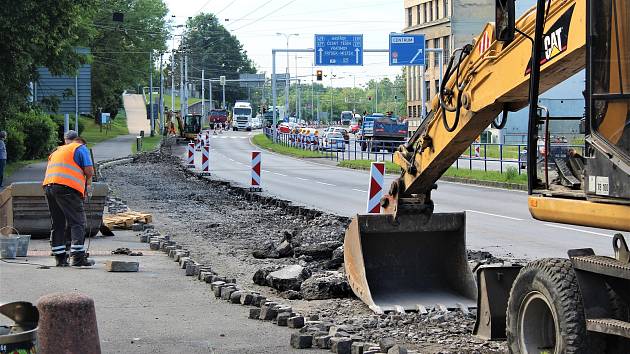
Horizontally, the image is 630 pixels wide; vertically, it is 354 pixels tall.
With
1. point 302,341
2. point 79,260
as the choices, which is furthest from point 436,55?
point 302,341

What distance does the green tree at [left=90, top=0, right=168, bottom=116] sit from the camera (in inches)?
3356

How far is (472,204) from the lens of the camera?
82.9ft

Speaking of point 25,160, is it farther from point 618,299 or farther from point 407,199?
point 618,299

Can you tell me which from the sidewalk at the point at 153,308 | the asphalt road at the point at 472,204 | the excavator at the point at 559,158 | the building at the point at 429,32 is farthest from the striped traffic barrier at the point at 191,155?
the excavator at the point at 559,158

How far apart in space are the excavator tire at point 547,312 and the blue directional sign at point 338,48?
47949 millimetres

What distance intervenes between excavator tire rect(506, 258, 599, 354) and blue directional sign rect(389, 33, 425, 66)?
1712 inches

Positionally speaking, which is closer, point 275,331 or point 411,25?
point 275,331

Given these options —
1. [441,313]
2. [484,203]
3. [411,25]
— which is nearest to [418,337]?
[441,313]

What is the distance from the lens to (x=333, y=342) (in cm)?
797

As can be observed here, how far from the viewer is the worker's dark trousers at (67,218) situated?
43.9ft

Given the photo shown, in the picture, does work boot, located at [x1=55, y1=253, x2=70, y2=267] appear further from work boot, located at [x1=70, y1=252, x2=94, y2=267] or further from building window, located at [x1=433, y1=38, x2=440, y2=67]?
building window, located at [x1=433, y1=38, x2=440, y2=67]

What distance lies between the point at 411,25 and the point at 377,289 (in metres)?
85.9

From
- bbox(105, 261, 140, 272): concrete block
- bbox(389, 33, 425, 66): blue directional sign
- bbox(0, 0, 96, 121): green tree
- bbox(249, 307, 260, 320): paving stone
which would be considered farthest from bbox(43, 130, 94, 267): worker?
bbox(389, 33, 425, 66): blue directional sign

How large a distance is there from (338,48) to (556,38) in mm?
48077
